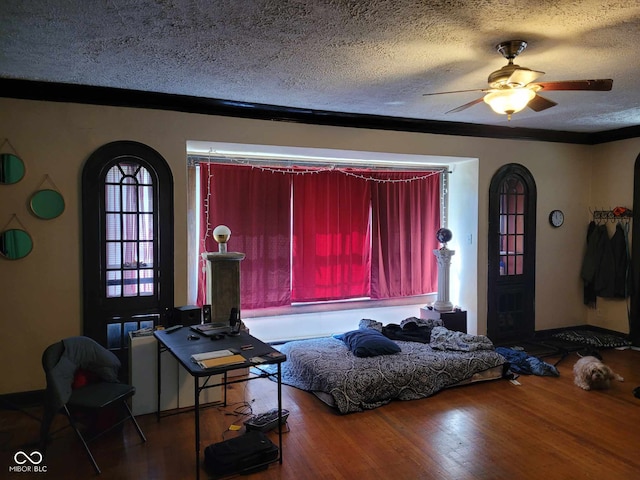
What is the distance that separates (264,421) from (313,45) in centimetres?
249

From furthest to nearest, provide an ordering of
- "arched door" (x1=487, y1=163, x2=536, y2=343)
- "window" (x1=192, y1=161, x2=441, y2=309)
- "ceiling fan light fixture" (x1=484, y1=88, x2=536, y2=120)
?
1. "arched door" (x1=487, y1=163, x2=536, y2=343)
2. "window" (x1=192, y1=161, x2=441, y2=309)
3. "ceiling fan light fixture" (x1=484, y1=88, x2=536, y2=120)

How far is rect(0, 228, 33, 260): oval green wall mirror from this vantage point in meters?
3.52

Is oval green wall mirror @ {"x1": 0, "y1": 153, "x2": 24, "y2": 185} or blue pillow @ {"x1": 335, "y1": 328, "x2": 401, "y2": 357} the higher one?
oval green wall mirror @ {"x1": 0, "y1": 153, "x2": 24, "y2": 185}

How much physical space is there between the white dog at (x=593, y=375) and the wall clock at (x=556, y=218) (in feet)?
7.06

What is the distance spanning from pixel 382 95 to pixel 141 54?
6.35ft

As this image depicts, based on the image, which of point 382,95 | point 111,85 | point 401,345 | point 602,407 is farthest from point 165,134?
point 602,407

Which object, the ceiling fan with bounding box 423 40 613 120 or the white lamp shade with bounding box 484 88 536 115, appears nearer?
the ceiling fan with bounding box 423 40 613 120

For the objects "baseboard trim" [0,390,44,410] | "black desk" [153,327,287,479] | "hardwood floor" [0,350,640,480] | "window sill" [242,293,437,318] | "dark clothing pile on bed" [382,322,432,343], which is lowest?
"hardwood floor" [0,350,640,480]

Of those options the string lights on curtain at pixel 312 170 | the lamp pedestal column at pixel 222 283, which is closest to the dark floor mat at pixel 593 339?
the string lights on curtain at pixel 312 170

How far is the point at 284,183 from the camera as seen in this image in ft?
17.1

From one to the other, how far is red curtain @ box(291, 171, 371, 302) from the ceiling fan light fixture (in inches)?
108

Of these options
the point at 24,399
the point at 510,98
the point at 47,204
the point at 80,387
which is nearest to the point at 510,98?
the point at 510,98

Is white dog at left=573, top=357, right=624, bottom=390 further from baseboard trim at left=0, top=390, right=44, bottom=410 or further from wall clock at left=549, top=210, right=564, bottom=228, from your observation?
baseboard trim at left=0, top=390, right=44, bottom=410

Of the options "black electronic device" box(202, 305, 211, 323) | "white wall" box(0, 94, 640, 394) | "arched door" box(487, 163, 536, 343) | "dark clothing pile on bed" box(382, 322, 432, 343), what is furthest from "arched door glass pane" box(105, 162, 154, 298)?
"arched door" box(487, 163, 536, 343)
